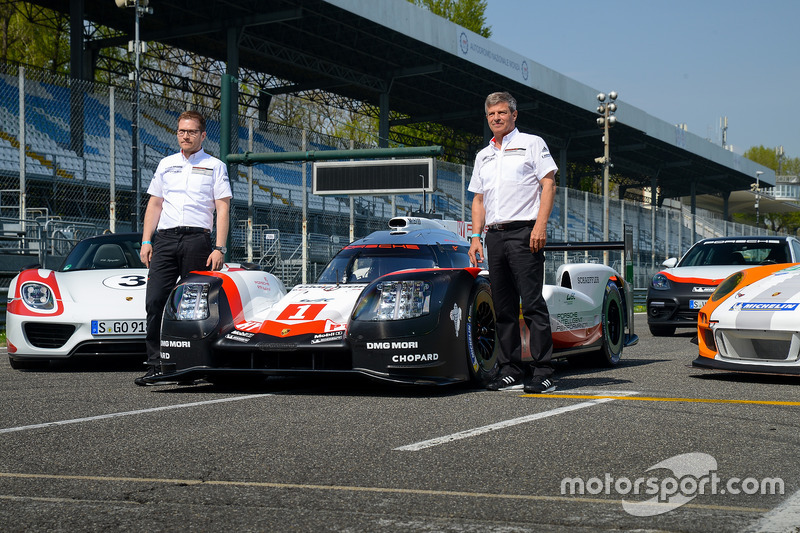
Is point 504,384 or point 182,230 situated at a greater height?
point 182,230

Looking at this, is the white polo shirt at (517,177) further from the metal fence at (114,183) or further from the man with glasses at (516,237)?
the metal fence at (114,183)

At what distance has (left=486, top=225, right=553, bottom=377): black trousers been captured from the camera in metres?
5.88

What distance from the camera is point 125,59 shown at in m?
38.9

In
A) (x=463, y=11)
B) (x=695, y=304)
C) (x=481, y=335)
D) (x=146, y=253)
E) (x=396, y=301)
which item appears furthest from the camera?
(x=463, y=11)

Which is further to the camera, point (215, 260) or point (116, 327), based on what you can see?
point (116, 327)

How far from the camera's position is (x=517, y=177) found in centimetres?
595

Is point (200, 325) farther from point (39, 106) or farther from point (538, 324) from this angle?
point (39, 106)

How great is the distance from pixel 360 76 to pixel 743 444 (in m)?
33.0

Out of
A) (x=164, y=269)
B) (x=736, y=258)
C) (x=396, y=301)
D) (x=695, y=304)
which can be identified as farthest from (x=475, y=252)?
(x=736, y=258)

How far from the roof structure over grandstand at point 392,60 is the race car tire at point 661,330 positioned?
1687 cm

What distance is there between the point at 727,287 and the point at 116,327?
4599 millimetres

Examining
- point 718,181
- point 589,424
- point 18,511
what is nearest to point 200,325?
point 589,424

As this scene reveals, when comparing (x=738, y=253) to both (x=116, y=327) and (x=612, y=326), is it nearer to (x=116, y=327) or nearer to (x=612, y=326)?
(x=612, y=326)

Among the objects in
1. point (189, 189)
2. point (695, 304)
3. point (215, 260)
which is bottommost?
point (695, 304)
